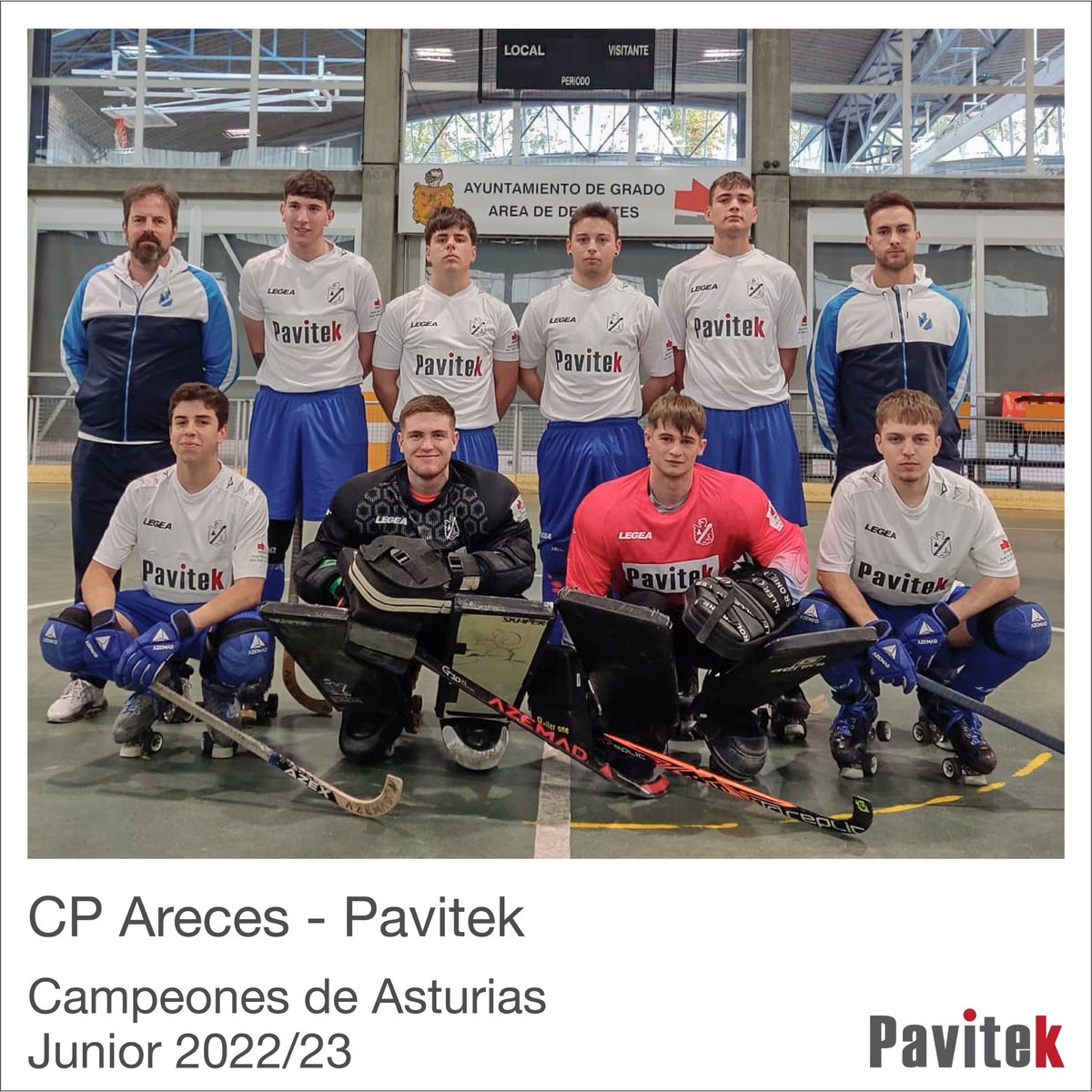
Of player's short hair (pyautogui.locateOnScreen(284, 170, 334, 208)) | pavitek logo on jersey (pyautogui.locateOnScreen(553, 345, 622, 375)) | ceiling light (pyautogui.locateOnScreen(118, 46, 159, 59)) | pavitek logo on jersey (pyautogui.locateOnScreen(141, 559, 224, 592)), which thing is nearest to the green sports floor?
pavitek logo on jersey (pyautogui.locateOnScreen(141, 559, 224, 592))

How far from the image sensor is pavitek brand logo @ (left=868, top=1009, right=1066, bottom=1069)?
1627mm

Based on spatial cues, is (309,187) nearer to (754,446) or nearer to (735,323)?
(735,323)

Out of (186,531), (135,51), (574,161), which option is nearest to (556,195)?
(574,161)

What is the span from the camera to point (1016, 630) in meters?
2.80

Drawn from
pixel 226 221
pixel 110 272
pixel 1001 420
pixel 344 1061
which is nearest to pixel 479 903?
pixel 344 1061

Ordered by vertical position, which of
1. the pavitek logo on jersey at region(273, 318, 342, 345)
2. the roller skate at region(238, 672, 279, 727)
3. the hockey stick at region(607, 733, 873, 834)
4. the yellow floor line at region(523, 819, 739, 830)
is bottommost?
the yellow floor line at region(523, 819, 739, 830)

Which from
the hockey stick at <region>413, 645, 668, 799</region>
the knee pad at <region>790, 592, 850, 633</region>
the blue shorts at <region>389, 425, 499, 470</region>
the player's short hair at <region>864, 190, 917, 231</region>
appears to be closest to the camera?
the hockey stick at <region>413, 645, 668, 799</region>

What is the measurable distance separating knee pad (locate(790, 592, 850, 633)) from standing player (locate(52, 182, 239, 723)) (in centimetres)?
223

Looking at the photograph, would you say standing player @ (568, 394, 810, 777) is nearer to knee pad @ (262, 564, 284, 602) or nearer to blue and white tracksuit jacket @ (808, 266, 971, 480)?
blue and white tracksuit jacket @ (808, 266, 971, 480)

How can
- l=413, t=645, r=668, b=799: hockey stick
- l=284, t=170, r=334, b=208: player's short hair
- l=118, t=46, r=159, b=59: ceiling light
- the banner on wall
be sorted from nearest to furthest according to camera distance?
l=413, t=645, r=668, b=799: hockey stick, l=284, t=170, r=334, b=208: player's short hair, the banner on wall, l=118, t=46, r=159, b=59: ceiling light

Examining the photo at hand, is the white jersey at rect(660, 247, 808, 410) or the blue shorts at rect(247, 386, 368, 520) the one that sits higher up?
the white jersey at rect(660, 247, 808, 410)

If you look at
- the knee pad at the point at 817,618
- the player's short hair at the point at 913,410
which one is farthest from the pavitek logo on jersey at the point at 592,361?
the knee pad at the point at 817,618

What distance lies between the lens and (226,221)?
11977 millimetres

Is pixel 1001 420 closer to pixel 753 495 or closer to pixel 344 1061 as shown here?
pixel 753 495
